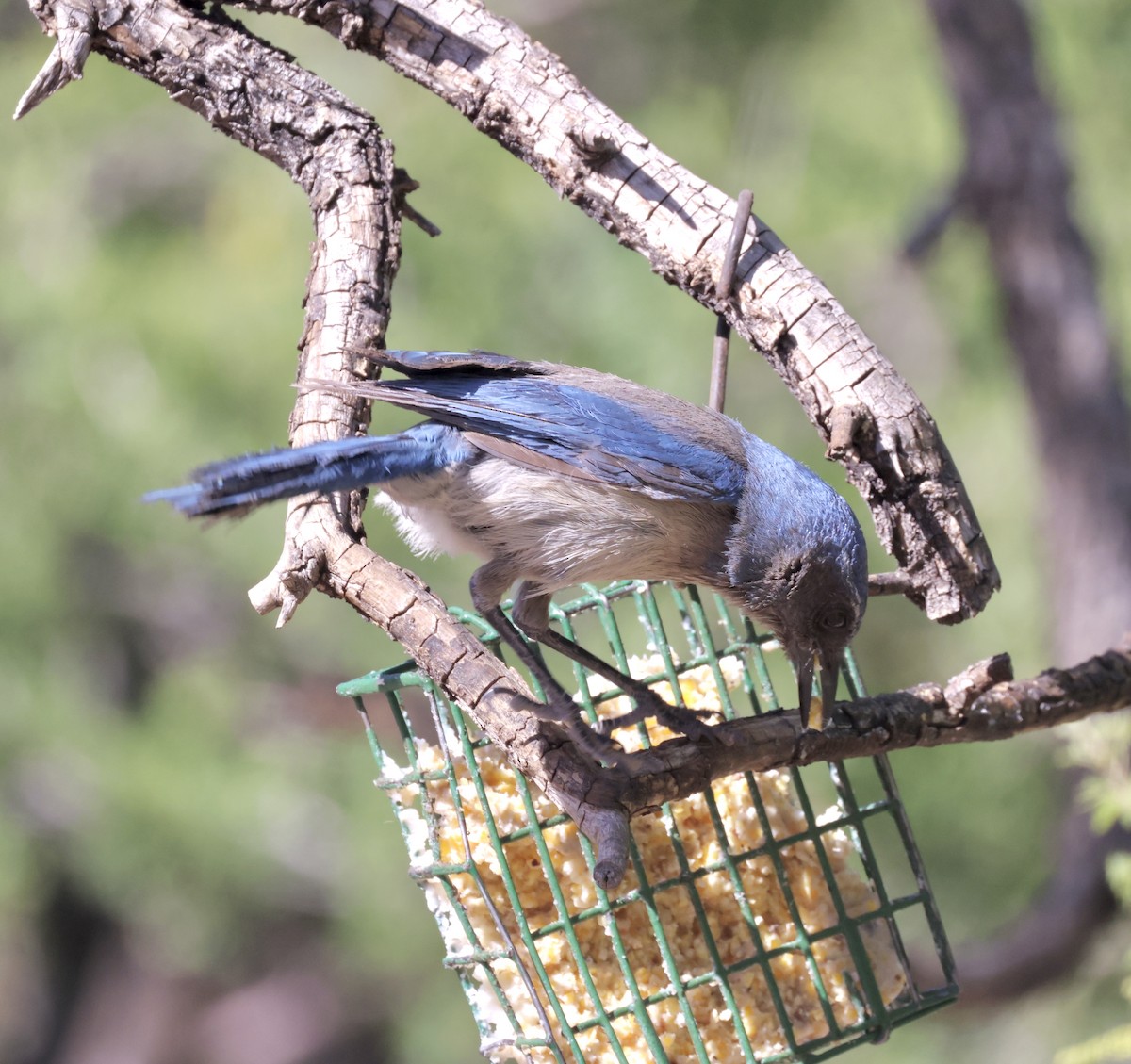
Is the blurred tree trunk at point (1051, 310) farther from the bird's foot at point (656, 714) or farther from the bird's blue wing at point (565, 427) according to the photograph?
the bird's foot at point (656, 714)

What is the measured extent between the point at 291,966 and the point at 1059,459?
624 cm

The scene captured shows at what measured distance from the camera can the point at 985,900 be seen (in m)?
6.32

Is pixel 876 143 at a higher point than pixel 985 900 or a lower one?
higher

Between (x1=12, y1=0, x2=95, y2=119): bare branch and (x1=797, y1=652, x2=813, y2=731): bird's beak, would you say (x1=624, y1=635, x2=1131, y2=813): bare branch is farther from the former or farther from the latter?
(x1=12, y1=0, x2=95, y2=119): bare branch

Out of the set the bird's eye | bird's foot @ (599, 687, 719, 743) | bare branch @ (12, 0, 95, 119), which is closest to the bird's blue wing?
the bird's eye

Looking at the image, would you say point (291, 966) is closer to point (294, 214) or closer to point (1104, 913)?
point (294, 214)

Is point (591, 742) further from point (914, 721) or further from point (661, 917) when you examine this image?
point (914, 721)

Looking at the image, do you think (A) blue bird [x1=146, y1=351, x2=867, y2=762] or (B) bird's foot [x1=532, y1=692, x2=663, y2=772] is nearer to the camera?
(B) bird's foot [x1=532, y1=692, x2=663, y2=772]

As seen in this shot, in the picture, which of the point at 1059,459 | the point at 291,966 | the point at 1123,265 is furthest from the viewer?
→ the point at 291,966

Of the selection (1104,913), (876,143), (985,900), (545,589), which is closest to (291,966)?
(985,900)

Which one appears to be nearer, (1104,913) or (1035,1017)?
(1104,913)

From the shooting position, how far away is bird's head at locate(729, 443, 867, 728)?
3135mm

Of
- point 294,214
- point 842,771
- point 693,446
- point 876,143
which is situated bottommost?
point 842,771

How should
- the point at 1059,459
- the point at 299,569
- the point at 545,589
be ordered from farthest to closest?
the point at 1059,459 < the point at 545,589 < the point at 299,569
